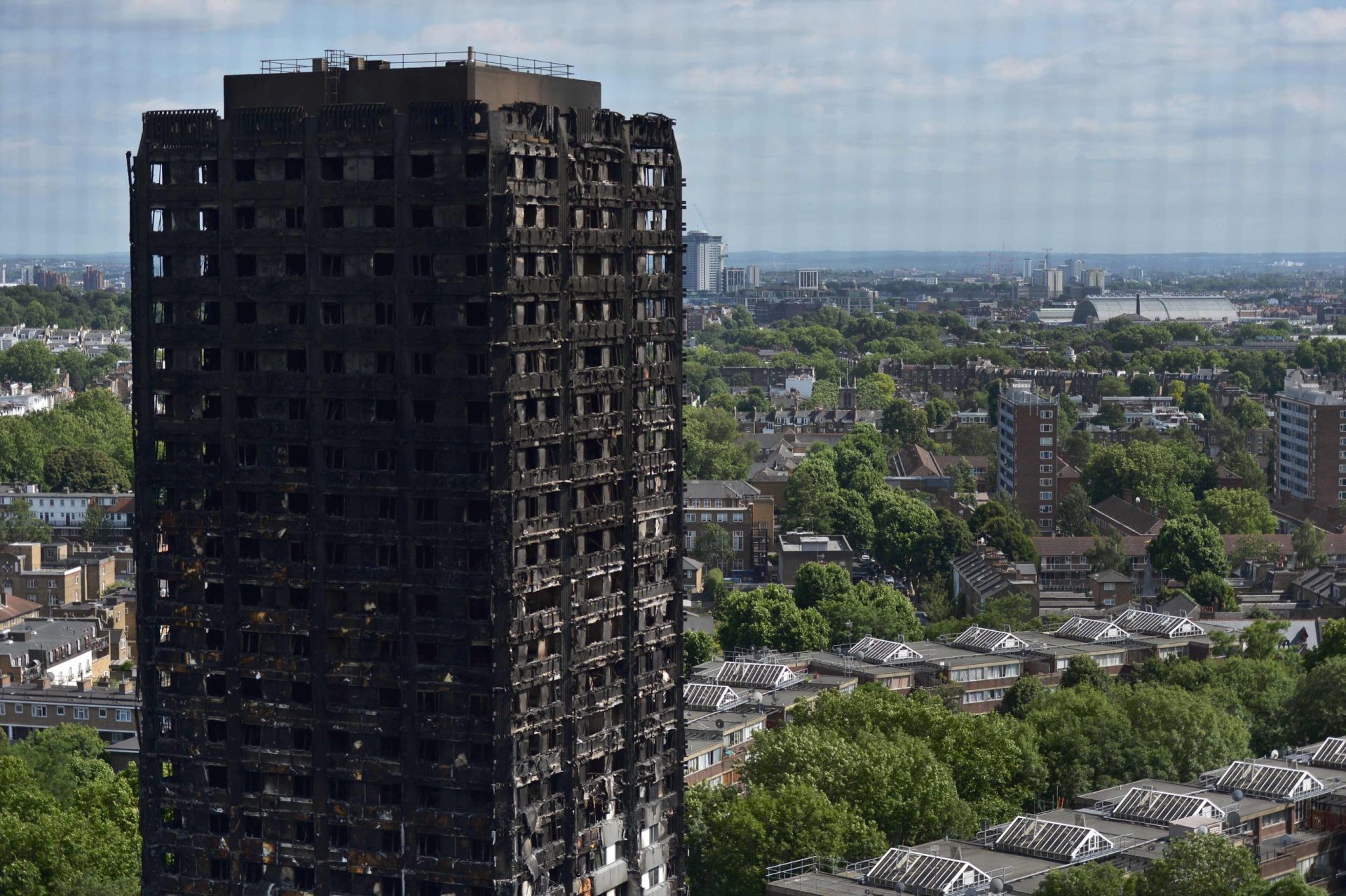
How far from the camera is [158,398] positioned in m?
58.4

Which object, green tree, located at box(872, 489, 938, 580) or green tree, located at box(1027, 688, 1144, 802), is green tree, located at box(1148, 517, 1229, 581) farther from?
green tree, located at box(1027, 688, 1144, 802)

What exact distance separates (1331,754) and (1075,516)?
9620cm

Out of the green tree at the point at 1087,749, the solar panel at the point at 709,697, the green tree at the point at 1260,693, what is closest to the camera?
the green tree at the point at 1087,749

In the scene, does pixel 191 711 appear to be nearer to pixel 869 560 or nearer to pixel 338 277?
pixel 338 277

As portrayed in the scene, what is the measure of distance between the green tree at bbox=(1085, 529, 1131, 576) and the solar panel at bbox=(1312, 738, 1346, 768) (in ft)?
225

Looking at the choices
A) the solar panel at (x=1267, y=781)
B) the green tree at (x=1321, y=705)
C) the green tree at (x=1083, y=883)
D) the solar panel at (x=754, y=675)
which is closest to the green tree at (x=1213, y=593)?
the solar panel at (x=754, y=675)

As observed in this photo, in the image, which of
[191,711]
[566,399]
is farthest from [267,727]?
[566,399]

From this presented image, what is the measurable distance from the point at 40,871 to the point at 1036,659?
55.4 m

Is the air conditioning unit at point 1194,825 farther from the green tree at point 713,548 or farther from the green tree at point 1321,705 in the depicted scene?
the green tree at point 713,548

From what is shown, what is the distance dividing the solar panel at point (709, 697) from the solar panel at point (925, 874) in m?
31.6

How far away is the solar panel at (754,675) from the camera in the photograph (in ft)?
364

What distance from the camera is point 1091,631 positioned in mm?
124562

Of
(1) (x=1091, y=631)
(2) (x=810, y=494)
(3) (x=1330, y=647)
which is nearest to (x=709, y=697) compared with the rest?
(1) (x=1091, y=631)

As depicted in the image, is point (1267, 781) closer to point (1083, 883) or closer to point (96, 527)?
point (1083, 883)
